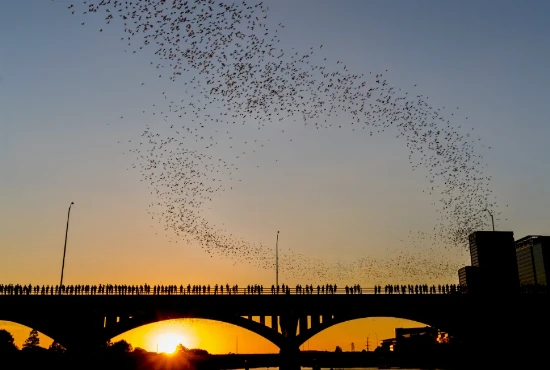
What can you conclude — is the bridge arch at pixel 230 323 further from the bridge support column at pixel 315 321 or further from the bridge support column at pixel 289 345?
the bridge support column at pixel 315 321

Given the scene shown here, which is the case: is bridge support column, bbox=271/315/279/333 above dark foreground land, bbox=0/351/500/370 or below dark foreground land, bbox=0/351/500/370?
above

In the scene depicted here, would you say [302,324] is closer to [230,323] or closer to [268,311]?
[268,311]

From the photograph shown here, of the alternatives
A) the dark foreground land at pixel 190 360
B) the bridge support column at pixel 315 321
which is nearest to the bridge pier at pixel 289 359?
the dark foreground land at pixel 190 360

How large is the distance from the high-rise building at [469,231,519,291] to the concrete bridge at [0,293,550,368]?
8958 centimetres

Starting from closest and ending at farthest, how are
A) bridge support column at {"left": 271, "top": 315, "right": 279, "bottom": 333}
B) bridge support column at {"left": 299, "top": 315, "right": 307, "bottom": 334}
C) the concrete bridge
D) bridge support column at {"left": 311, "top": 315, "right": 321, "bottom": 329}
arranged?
the concrete bridge, bridge support column at {"left": 271, "top": 315, "right": 279, "bottom": 333}, bridge support column at {"left": 299, "top": 315, "right": 307, "bottom": 334}, bridge support column at {"left": 311, "top": 315, "right": 321, "bottom": 329}

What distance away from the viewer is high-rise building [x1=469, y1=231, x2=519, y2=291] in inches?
7042

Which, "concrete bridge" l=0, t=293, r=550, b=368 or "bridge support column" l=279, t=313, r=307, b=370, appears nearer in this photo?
"concrete bridge" l=0, t=293, r=550, b=368

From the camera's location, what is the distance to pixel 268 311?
8506 cm

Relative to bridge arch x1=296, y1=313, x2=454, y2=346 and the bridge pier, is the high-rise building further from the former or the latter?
the bridge pier

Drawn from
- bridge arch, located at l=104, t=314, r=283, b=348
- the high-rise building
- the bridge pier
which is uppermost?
the high-rise building

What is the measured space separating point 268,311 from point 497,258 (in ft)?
378

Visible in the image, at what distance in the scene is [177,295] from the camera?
8206cm

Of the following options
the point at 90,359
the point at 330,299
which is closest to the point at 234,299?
→ the point at 330,299

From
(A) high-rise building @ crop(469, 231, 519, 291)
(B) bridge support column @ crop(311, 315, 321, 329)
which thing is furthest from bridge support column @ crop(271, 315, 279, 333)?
(A) high-rise building @ crop(469, 231, 519, 291)
